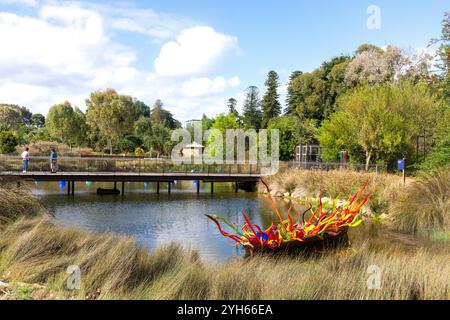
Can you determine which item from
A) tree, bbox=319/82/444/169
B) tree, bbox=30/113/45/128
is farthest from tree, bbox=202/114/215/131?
tree, bbox=30/113/45/128

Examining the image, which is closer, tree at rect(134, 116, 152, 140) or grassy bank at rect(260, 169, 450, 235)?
grassy bank at rect(260, 169, 450, 235)

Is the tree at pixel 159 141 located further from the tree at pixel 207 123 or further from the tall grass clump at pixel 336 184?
the tall grass clump at pixel 336 184

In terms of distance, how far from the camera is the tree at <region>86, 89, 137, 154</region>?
5347 centimetres

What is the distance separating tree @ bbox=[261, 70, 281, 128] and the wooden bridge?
28.3 m

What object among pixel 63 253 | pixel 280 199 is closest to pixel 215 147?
pixel 280 199

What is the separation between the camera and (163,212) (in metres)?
18.7

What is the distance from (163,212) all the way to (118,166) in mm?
9669

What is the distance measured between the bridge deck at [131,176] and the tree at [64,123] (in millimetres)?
29285

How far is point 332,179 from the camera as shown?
20.0 m

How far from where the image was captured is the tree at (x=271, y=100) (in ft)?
188

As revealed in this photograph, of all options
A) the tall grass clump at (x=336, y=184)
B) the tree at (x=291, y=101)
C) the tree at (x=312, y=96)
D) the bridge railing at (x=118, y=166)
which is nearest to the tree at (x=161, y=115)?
the tree at (x=291, y=101)

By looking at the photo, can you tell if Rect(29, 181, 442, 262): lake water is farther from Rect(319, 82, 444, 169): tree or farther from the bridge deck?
Rect(319, 82, 444, 169): tree

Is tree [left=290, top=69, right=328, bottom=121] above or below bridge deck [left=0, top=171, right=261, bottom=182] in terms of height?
above
